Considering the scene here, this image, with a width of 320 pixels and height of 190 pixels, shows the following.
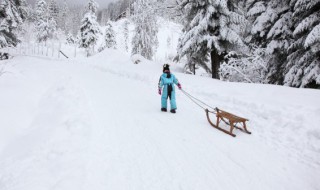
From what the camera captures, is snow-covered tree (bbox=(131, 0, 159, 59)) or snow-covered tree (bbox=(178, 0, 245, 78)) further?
snow-covered tree (bbox=(131, 0, 159, 59))

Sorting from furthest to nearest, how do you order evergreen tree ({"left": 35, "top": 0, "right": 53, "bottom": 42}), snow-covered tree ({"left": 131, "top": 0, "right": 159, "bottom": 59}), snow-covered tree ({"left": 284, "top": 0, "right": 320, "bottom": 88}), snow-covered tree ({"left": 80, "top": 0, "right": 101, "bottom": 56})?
evergreen tree ({"left": 35, "top": 0, "right": 53, "bottom": 42}) < snow-covered tree ({"left": 80, "top": 0, "right": 101, "bottom": 56}) < snow-covered tree ({"left": 131, "top": 0, "right": 159, "bottom": 59}) < snow-covered tree ({"left": 284, "top": 0, "right": 320, "bottom": 88})

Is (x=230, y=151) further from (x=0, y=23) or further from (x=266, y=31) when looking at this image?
(x=0, y=23)

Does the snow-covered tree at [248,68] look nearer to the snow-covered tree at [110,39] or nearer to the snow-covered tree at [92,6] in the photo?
the snow-covered tree at [92,6]

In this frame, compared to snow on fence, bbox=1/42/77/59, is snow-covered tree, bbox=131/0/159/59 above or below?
above

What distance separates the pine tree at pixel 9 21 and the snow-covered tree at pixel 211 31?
60.2 ft

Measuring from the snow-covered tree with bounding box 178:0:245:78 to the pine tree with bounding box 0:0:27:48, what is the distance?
18357mm

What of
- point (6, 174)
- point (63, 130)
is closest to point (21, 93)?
point (63, 130)

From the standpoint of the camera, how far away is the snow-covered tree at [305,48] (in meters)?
9.31

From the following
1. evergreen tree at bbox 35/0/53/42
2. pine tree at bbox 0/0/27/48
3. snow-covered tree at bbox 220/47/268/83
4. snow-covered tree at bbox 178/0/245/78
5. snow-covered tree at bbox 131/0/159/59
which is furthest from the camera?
evergreen tree at bbox 35/0/53/42

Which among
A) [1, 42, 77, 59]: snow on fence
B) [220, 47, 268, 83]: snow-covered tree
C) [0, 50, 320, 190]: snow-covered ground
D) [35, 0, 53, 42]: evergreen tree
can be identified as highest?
[35, 0, 53, 42]: evergreen tree

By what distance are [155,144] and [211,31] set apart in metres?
11.2

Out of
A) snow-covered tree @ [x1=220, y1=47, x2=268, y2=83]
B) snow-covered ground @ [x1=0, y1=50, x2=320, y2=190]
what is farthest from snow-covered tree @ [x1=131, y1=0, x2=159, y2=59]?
snow-covered ground @ [x1=0, y1=50, x2=320, y2=190]

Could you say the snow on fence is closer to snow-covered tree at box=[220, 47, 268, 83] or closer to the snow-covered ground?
the snow-covered ground

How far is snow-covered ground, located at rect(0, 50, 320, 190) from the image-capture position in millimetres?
3986
